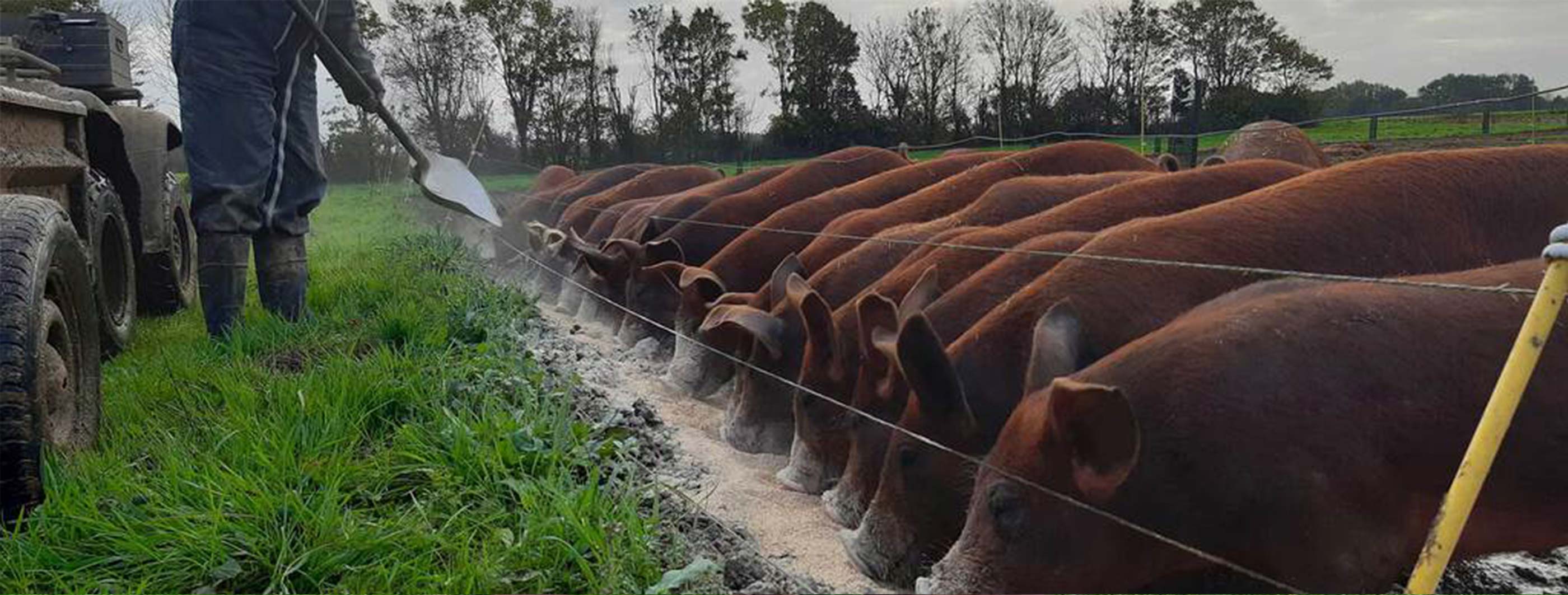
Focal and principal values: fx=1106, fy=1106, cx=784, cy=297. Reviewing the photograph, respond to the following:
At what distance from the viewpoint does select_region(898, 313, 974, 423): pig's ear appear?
3148 mm

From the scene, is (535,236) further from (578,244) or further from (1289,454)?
(1289,454)

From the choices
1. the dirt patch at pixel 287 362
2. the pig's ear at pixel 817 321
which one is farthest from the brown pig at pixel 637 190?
the pig's ear at pixel 817 321

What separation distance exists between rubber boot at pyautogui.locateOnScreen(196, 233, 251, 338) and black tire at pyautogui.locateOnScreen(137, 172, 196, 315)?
1.34 m

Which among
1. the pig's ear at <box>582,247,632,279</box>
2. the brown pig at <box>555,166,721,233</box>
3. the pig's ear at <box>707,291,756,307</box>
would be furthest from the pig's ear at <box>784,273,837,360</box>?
the brown pig at <box>555,166,721,233</box>

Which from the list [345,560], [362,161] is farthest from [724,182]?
[362,161]

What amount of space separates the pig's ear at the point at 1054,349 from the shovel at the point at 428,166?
3951 mm

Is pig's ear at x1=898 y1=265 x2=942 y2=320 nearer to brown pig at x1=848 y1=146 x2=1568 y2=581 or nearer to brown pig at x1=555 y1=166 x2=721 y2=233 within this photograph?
brown pig at x1=848 y1=146 x2=1568 y2=581

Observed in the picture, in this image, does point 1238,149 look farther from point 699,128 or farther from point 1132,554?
point 699,128

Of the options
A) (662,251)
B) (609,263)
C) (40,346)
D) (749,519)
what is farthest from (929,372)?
(609,263)

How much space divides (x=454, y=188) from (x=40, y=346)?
378cm

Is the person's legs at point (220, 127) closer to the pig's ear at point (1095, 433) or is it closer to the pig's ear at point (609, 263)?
the pig's ear at point (609, 263)

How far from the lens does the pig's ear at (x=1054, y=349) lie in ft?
9.86

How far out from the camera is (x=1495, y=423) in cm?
176

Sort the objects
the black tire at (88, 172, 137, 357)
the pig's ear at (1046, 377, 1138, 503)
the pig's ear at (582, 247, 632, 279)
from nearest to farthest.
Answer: the pig's ear at (1046, 377, 1138, 503) < the black tire at (88, 172, 137, 357) < the pig's ear at (582, 247, 632, 279)
